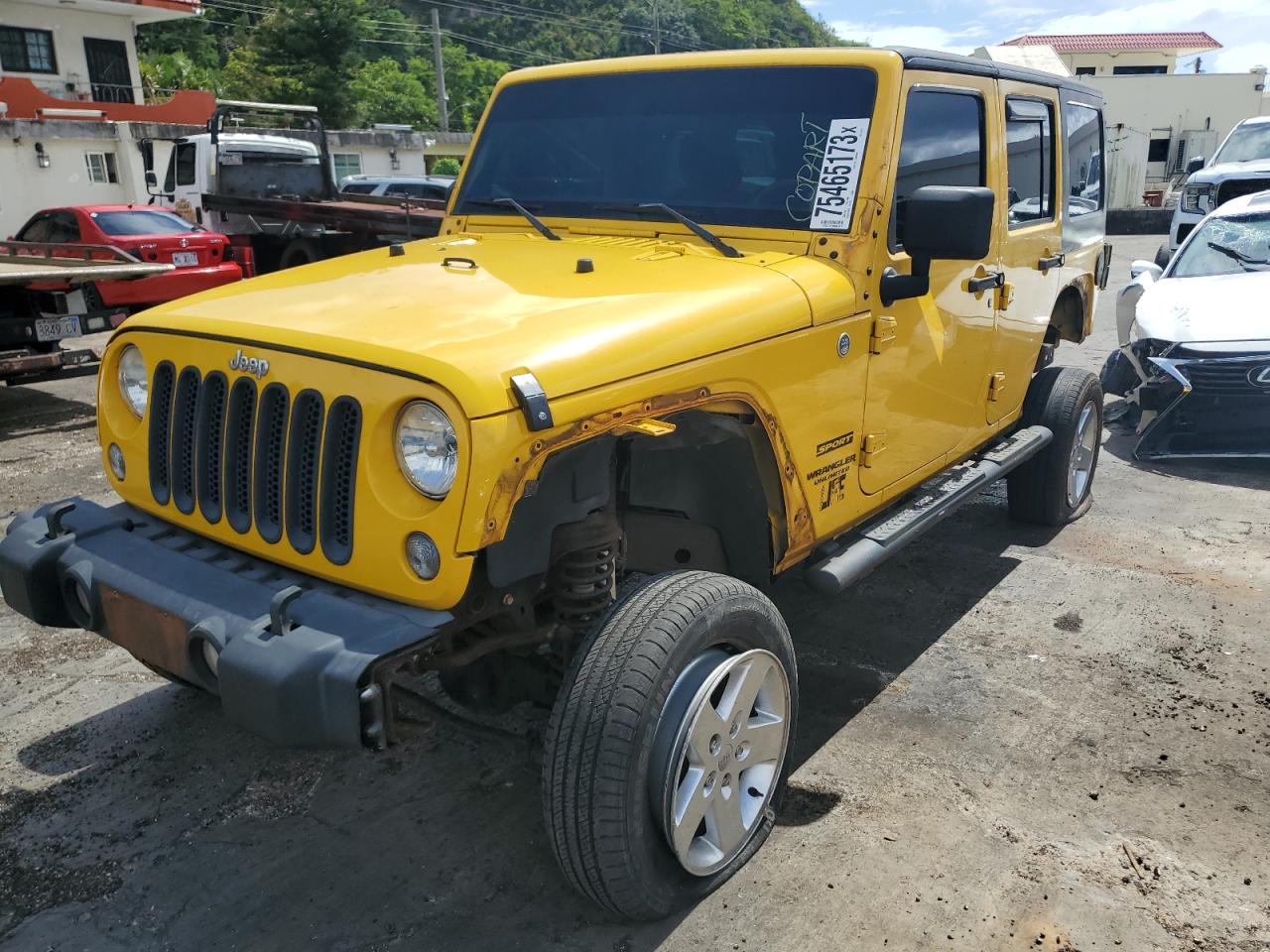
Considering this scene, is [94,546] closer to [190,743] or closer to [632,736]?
[190,743]

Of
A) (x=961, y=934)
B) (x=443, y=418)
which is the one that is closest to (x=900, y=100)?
(x=443, y=418)

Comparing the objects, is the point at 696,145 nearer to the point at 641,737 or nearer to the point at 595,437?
the point at 595,437

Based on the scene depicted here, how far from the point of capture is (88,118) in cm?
2427

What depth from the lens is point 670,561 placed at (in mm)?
3508

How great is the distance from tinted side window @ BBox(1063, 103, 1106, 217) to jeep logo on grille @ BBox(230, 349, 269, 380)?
4.09 m

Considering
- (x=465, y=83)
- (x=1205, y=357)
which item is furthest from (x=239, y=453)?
(x=465, y=83)

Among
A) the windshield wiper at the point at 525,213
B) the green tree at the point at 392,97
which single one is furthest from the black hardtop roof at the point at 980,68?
the green tree at the point at 392,97

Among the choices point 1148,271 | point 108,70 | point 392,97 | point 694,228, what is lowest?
point 1148,271

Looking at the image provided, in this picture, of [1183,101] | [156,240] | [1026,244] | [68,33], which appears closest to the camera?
[1026,244]

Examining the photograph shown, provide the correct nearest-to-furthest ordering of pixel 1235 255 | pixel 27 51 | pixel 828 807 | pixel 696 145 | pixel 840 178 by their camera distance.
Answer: pixel 828 807 < pixel 840 178 < pixel 696 145 < pixel 1235 255 < pixel 27 51

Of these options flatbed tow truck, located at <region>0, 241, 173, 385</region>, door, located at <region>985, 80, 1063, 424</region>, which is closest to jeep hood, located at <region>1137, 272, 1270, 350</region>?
door, located at <region>985, 80, 1063, 424</region>

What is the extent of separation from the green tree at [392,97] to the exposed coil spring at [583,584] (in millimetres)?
46608

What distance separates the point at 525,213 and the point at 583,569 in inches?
65.4

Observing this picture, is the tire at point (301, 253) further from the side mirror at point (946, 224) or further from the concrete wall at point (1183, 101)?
the concrete wall at point (1183, 101)
